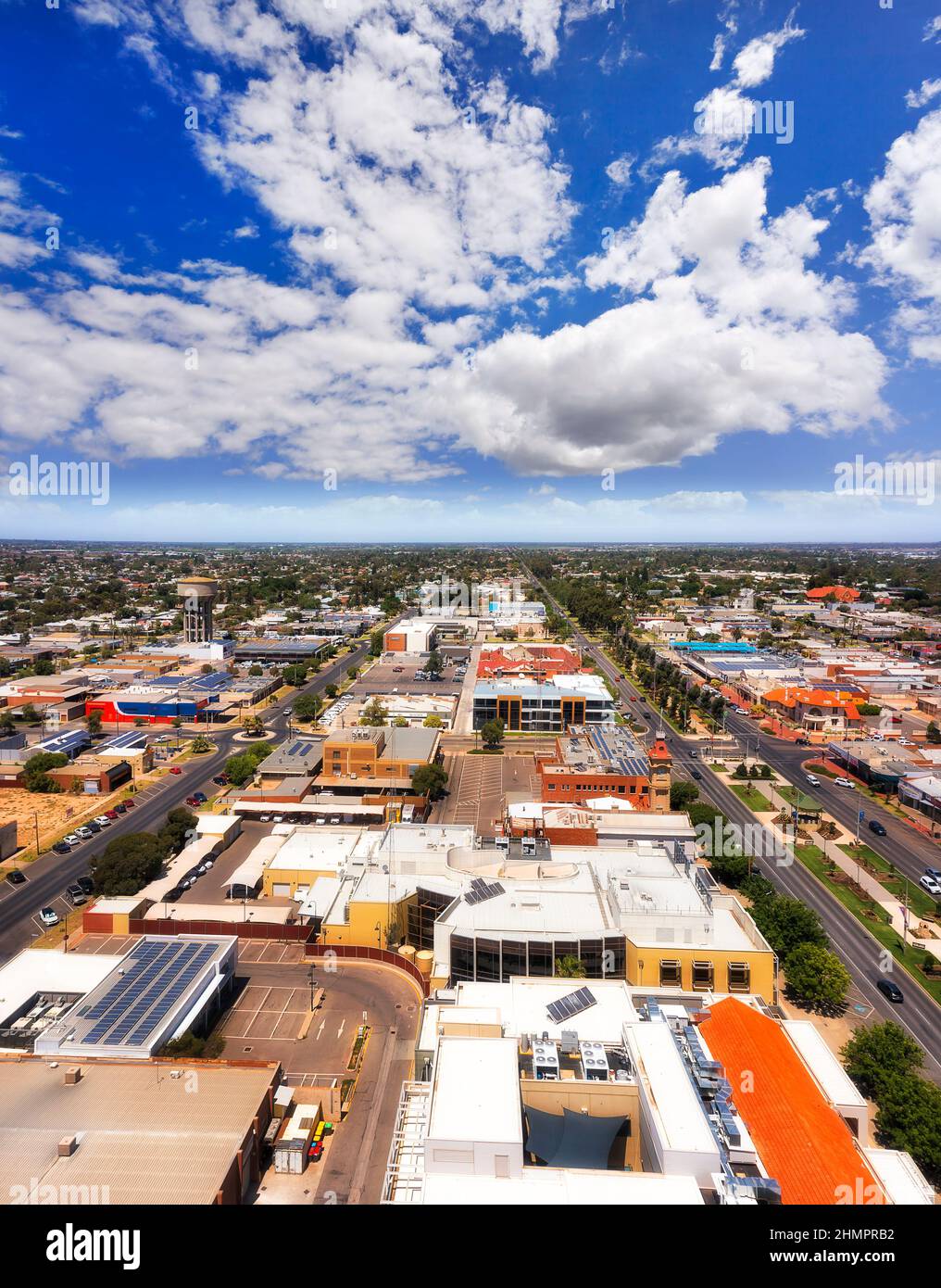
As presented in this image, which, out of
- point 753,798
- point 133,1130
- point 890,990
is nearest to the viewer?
point 133,1130

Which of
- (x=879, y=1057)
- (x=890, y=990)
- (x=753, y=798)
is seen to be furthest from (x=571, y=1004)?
(x=753, y=798)

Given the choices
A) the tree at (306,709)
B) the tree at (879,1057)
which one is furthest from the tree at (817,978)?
the tree at (306,709)

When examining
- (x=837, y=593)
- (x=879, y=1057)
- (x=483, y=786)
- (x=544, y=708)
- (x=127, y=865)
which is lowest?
(x=879, y=1057)

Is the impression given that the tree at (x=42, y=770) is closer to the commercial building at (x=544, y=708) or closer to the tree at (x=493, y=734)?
the tree at (x=493, y=734)

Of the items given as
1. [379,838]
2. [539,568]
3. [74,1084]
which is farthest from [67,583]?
[74,1084]

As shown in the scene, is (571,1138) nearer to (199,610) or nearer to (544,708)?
(544,708)

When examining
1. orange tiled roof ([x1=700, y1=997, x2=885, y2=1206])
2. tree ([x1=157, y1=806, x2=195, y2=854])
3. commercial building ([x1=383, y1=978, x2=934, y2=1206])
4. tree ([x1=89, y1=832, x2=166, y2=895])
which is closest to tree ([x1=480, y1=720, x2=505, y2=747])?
tree ([x1=157, y1=806, x2=195, y2=854])

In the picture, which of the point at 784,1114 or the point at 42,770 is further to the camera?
the point at 42,770

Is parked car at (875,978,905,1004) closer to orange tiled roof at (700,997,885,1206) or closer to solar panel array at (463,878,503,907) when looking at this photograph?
orange tiled roof at (700,997,885,1206)
